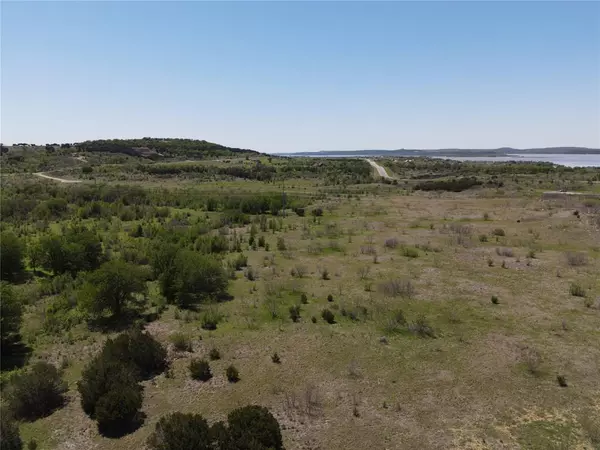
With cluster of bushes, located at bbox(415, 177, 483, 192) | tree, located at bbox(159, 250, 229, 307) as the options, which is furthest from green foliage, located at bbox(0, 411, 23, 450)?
cluster of bushes, located at bbox(415, 177, 483, 192)

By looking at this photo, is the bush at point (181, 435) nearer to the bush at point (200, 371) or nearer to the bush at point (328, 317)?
the bush at point (200, 371)

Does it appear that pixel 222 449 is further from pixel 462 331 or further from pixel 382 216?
pixel 382 216

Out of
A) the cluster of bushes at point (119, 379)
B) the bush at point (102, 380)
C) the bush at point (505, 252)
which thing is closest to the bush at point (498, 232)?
the bush at point (505, 252)

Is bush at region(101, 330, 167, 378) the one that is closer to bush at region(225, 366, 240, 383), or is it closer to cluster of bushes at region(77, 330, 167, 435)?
cluster of bushes at region(77, 330, 167, 435)

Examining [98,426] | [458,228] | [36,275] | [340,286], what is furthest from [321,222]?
[98,426]

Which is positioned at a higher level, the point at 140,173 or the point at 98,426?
the point at 140,173
